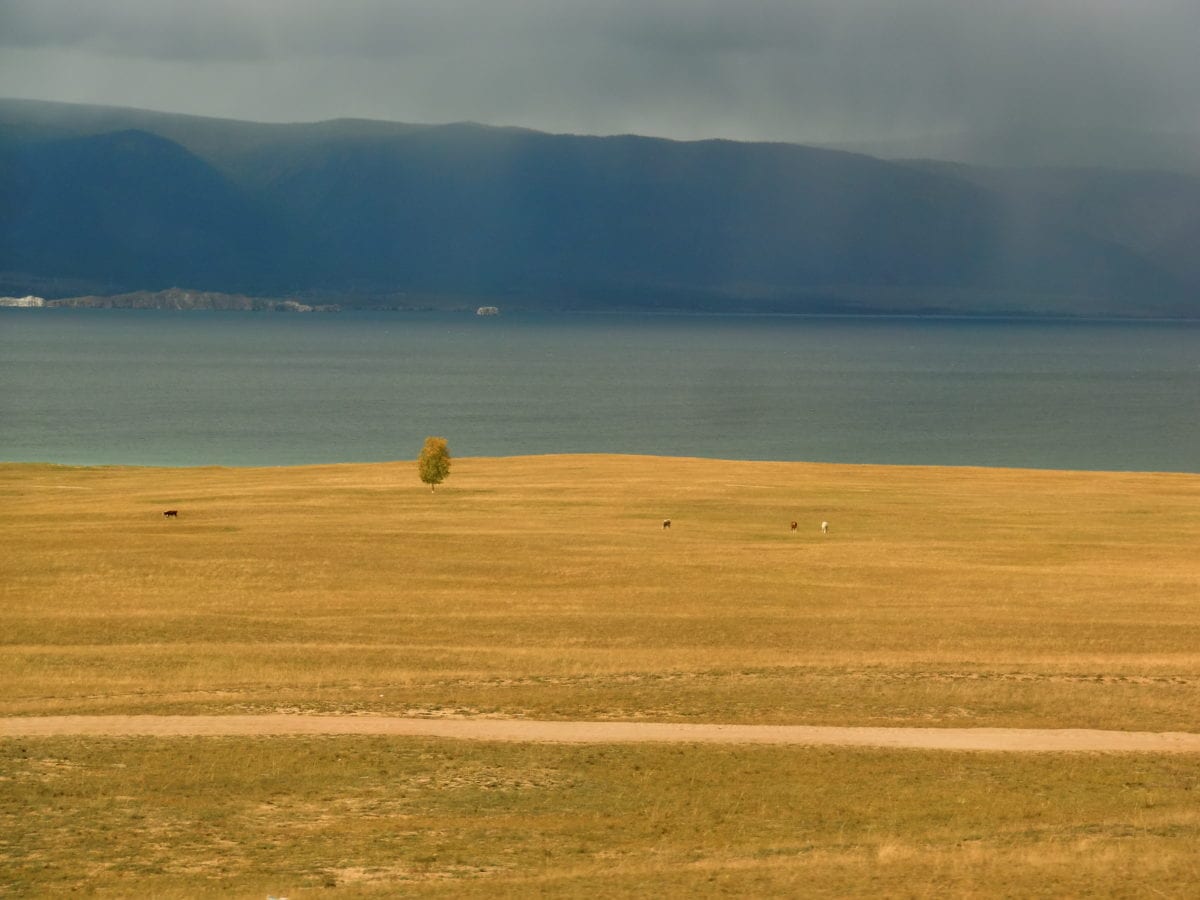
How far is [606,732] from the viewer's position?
88.2 feet

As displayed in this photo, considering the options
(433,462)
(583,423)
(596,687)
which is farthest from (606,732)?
(583,423)

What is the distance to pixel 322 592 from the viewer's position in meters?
42.6

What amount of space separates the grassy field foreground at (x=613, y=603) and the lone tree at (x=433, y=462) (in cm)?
92

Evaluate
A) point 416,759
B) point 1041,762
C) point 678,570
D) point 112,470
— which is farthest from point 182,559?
point 112,470

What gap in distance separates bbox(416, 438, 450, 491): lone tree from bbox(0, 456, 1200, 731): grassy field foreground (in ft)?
3.03

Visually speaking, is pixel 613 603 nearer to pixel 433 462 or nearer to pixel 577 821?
pixel 577 821

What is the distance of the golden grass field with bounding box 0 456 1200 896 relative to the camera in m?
20.3

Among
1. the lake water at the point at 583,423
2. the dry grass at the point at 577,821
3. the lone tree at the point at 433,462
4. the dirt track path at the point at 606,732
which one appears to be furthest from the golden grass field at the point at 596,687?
the lake water at the point at 583,423

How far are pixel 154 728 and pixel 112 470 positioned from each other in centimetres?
6698

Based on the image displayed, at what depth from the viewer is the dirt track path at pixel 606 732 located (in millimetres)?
26281

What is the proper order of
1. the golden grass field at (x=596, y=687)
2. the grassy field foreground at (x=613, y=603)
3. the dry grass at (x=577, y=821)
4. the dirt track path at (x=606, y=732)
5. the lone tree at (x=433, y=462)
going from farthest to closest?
the lone tree at (x=433, y=462), the grassy field foreground at (x=613, y=603), the dirt track path at (x=606, y=732), the golden grass field at (x=596, y=687), the dry grass at (x=577, y=821)

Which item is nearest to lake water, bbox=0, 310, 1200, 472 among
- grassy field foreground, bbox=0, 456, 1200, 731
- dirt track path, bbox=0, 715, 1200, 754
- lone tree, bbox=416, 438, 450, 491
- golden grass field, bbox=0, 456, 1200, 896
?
lone tree, bbox=416, 438, 450, 491

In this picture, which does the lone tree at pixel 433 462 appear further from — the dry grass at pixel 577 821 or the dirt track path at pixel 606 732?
the dry grass at pixel 577 821

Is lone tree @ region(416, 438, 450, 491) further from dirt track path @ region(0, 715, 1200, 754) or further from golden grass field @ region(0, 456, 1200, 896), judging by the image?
dirt track path @ region(0, 715, 1200, 754)
